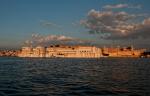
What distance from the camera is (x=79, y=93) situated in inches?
870

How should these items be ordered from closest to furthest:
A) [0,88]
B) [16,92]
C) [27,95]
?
[27,95]
[16,92]
[0,88]

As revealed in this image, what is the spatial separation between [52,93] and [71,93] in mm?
1397

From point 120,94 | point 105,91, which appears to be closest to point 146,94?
point 120,94

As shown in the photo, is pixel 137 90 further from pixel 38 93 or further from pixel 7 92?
pixel 7 92

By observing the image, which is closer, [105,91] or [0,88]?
[105,91]

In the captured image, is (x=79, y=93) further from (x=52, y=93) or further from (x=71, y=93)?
(x=52, y=93)

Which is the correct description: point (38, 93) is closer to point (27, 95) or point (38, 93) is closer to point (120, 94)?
point (27, 95)

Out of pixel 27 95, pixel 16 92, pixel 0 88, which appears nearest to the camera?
pixel 27 95

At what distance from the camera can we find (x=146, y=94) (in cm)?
2109

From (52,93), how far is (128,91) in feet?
19.0

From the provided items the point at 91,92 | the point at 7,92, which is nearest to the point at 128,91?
the point at 91,92

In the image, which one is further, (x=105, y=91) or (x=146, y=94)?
(x=105, y=91)

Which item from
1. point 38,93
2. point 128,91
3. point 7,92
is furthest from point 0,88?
point 128,91

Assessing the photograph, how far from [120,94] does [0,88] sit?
986 centimetres
